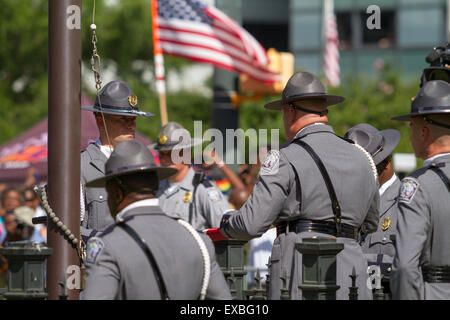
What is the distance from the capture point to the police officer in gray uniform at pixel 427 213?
4.82m

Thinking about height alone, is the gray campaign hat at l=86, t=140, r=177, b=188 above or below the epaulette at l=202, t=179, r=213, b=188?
above

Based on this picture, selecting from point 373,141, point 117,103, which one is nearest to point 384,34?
point 373,141

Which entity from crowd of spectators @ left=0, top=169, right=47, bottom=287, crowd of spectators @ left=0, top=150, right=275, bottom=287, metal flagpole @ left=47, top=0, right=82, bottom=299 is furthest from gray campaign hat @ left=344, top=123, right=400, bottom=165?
crowd of spectators @ left=0, top=169, right=47, bottom=287

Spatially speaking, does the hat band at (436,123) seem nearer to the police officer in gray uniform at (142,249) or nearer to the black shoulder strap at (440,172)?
the black shoulder strap at (440,172)

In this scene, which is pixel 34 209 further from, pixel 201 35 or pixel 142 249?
pixel 142 249

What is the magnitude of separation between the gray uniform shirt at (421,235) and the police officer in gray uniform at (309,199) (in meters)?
0.64

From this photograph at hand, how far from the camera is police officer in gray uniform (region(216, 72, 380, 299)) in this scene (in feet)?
18.0

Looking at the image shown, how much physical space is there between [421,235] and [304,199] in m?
0.88

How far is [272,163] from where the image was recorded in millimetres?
5512

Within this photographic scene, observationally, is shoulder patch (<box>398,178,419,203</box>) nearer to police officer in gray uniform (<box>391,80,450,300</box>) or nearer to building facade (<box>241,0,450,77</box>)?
police officer in gray uniform (<box>391,80,450,300</box>)

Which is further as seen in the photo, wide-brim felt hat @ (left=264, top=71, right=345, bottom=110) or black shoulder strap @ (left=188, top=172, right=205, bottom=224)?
black shoulder strap @ (left=188, top=172, right=205, bottom=224)

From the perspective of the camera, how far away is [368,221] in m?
5.89

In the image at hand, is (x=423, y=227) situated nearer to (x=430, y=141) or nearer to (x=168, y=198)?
(x=430, y=141)

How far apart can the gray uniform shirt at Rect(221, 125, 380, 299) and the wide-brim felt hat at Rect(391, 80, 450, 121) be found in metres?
0.56
